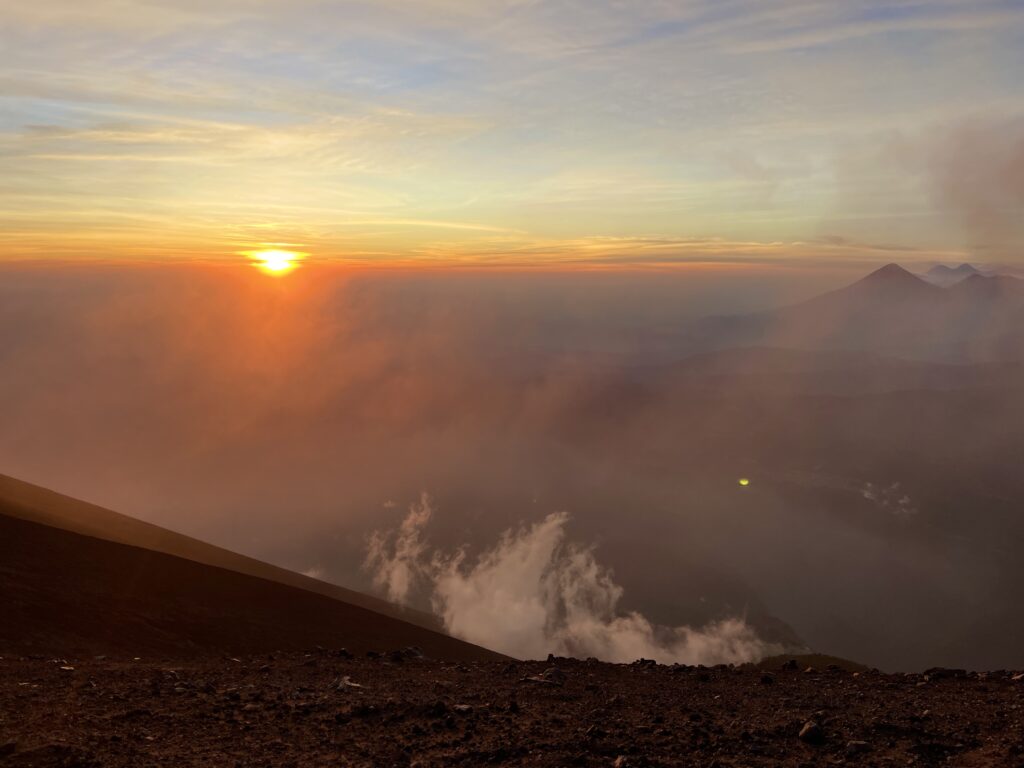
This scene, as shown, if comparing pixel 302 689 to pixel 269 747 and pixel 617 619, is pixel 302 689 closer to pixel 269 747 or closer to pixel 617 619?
pixel 269 747

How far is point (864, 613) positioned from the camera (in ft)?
572

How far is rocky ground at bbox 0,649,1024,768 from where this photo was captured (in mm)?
7441

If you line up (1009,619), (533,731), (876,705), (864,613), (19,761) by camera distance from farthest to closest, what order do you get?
1. (864,613)
2. (1009,619)
3. (876,705)
4. (533,731)
5. (19,761)

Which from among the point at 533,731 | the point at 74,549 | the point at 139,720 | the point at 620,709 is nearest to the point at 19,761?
the point at 139,720

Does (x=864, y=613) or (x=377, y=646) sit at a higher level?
(x=377, y=646)

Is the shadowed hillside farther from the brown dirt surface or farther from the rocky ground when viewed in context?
the rocky ground

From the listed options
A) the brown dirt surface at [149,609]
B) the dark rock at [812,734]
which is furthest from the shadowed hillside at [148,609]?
the dark rock at [812,734]

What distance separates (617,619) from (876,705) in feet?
548

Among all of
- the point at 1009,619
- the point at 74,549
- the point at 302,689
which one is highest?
the point at 302,689

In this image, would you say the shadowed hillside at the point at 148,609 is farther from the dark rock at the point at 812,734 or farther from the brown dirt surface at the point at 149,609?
the dark rock at the point at 812,734

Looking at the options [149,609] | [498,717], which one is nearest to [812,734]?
[498,717]

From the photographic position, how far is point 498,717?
341 inches

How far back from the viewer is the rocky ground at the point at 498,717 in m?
7.44

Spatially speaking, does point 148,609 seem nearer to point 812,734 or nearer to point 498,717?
point 498,717
